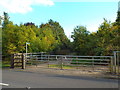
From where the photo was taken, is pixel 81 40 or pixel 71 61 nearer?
pixel 71 61

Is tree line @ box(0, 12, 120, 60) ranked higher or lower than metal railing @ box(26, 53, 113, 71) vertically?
higher

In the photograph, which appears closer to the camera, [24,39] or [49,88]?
[49,88]

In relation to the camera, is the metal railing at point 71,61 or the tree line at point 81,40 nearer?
the metal railing at point 71,61

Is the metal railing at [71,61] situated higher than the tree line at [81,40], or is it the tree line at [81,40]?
the tree line at [81,40]

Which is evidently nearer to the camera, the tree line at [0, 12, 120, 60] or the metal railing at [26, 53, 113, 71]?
the metal railing at [26, 53, 113, 71]

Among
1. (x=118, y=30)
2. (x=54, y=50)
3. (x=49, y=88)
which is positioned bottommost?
(x=49, y=88)

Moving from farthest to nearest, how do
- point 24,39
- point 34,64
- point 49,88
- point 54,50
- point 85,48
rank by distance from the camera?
point 54,50, point 85,48, point 24,39, point 34,64, point 49,88

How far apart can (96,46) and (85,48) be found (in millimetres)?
1566

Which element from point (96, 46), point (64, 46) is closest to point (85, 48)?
point (96, 46)

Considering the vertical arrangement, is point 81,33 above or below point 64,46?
above

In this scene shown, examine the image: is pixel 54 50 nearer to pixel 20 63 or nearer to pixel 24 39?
pixel 24 39

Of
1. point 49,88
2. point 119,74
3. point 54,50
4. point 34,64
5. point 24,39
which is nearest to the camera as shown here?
point 49,88

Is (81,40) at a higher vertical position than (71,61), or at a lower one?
higher

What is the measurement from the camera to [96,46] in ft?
53.2
